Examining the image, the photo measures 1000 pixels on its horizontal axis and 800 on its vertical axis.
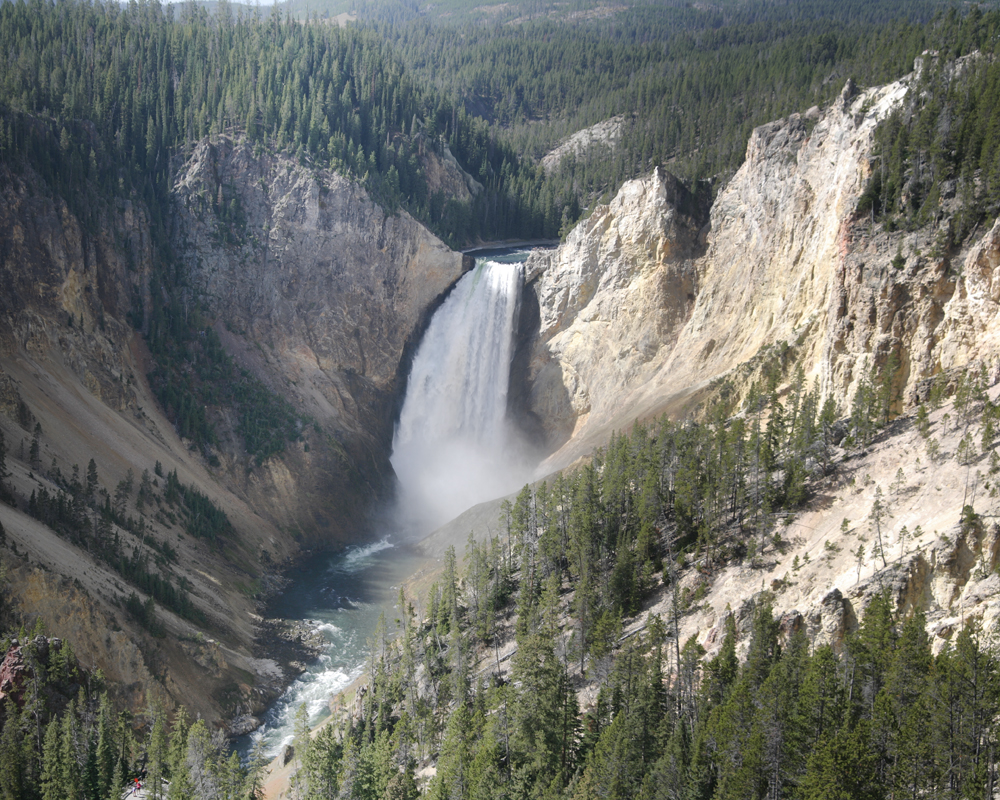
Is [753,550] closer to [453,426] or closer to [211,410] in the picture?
[453,426]

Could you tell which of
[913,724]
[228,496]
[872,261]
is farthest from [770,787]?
[228,496]

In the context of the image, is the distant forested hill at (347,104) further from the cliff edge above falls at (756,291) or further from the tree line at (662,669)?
the tree line at (662,669)

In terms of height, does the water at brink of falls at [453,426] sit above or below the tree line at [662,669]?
above

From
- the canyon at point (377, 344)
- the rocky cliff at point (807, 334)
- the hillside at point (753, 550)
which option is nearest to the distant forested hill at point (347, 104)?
the canyon at point (377, 344)

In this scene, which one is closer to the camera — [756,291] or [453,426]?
[756,291]

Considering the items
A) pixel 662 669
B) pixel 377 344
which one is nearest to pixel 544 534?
pixel 662 669

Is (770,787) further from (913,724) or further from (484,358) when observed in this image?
(484,358)

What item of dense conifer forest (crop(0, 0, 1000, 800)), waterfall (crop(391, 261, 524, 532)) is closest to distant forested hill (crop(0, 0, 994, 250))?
dense conifer forest (crop(0, 0, 1000, 800))

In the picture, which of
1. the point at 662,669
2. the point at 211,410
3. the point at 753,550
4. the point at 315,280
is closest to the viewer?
Answer: the point at 662,669
